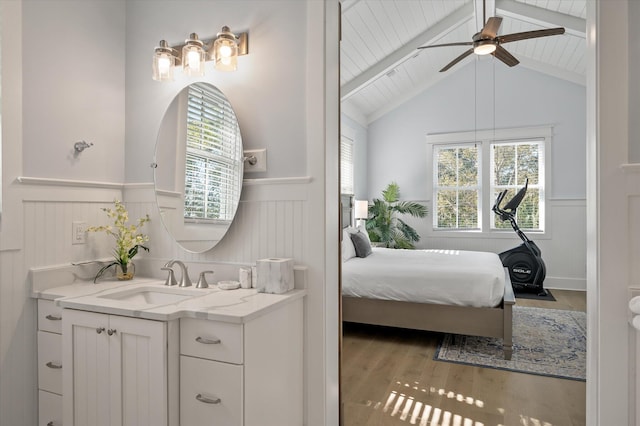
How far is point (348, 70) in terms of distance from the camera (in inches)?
203

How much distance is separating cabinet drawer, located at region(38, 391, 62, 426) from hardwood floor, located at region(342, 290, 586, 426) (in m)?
1.44

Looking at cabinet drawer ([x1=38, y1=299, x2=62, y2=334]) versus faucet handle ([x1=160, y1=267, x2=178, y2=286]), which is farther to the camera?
faucet handle ([x1=160, y1=267, x2=178, y2=286])

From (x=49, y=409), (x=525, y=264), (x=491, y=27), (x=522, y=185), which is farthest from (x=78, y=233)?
(x=522, y=185)

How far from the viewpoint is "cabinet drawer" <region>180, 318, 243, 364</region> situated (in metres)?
1.49

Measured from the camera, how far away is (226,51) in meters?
1.98

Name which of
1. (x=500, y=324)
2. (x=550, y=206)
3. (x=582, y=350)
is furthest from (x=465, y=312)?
(x=550, y=206)

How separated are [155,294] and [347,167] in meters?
4.53

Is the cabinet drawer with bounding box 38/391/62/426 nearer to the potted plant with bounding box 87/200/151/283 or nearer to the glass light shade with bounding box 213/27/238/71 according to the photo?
the potted plant with bounding box 87/200/151/283

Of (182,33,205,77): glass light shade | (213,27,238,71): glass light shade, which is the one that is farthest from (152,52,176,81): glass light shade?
(213,27,238,71): glass light shade

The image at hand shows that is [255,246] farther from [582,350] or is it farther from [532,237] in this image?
[532,237]

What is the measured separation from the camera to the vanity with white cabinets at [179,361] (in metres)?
1.51

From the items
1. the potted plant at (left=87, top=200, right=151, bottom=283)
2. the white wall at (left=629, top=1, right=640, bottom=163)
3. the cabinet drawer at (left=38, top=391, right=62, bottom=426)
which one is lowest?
the cabinet drawer at (left=38, top=391, right=62, bottom=426)

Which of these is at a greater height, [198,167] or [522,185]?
[522,185]

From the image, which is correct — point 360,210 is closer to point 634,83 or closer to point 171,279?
point 171,279
